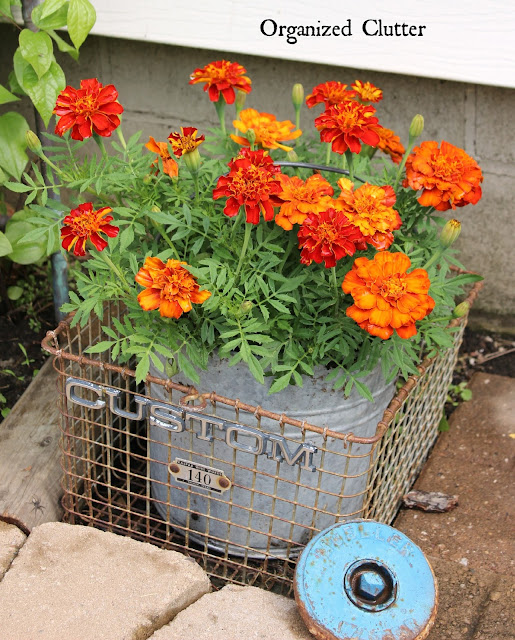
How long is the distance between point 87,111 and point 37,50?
22.0 inches

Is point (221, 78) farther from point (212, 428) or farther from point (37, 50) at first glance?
point (212, 428)

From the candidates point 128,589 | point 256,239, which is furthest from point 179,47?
point 128,589

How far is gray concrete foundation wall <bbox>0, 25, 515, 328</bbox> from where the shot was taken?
2.21 meters

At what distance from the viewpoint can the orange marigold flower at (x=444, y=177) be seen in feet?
4.61

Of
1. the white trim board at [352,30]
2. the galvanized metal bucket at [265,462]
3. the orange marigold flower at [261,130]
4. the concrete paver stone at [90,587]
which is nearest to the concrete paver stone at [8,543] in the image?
the concrete paver stone at [90,587]

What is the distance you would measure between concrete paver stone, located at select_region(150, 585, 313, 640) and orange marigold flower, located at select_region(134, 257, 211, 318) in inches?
24.2

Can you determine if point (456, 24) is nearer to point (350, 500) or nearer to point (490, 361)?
point (490, 361)

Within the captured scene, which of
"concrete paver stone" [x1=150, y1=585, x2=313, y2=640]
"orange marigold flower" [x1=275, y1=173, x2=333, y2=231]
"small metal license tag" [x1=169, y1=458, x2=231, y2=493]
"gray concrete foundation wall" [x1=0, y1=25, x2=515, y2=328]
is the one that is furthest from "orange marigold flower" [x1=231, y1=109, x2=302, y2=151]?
"concrete paver stone" [x1=150, y1=585, x2=313, y2=640]

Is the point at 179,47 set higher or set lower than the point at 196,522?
higher

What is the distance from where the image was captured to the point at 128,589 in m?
1.55

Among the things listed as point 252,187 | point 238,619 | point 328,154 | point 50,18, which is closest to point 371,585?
point 238,619

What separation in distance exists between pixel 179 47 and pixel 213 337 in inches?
48.9

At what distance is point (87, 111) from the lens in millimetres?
1397

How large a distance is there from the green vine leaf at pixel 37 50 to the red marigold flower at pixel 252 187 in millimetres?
777
